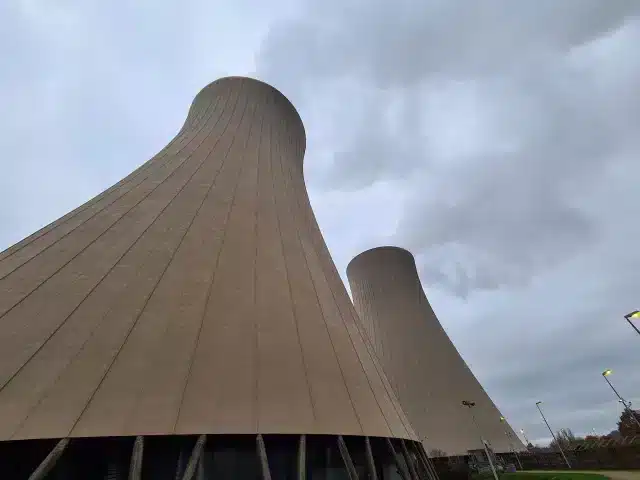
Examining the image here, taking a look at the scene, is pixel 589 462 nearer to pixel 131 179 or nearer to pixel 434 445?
pixel 434 445

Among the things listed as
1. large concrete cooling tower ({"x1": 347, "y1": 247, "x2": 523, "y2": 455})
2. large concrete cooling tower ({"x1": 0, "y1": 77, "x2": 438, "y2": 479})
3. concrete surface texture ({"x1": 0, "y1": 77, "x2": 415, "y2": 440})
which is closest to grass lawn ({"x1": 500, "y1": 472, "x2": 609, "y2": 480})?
large concrete cooling tower ({"x1": 347, "y1": 247, "x2": 523, "y2": 455})

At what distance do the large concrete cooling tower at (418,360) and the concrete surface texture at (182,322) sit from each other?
41.9 feet

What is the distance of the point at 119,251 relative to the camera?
5629 mm

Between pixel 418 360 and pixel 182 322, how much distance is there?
16.7 m

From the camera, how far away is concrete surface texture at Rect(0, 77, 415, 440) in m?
3.69

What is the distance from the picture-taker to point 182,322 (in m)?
4.62

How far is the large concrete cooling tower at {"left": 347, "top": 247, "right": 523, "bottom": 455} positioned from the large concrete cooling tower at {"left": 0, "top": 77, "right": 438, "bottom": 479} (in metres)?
12.8

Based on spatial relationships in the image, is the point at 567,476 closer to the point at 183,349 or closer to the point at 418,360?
the point at 418,360

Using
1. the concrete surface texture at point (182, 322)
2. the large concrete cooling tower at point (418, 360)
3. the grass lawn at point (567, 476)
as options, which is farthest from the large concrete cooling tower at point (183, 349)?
the large concrete cooling tower at point (418, 360)

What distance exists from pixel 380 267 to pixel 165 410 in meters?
17.8

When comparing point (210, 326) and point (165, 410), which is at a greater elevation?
point (210, 326)

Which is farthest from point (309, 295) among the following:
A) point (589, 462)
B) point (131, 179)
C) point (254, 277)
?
point (589, 462)

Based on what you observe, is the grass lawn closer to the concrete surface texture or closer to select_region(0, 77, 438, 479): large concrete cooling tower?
select_region(0, 77, 438, 479): large concrete cooling tower

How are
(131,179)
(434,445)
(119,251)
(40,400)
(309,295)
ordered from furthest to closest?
(434,445) → (131,179) → (309,295) → (119,251) → (40,400)
